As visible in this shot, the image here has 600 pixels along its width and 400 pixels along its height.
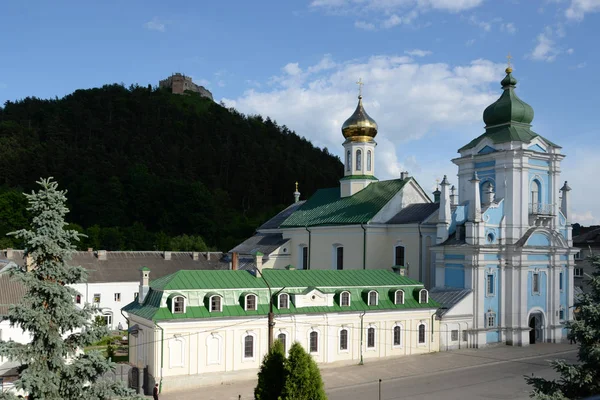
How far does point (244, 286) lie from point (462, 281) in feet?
43.1

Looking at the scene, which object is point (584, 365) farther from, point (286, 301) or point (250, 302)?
point (250, 302)

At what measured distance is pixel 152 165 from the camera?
9044 centimetres

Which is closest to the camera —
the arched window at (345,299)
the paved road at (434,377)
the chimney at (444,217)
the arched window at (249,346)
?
the paved road at (434,377)

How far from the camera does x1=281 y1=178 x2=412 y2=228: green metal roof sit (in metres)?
37.3

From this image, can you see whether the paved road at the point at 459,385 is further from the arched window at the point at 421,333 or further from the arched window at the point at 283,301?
the arched window at the point at 283,301

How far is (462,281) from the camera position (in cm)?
3209

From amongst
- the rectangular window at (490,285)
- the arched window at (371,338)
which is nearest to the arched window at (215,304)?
the arched window at (371,338)

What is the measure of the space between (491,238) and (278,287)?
13263mm

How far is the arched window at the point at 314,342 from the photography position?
2574 cm

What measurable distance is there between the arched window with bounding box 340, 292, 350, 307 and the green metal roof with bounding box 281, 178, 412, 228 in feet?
32.7

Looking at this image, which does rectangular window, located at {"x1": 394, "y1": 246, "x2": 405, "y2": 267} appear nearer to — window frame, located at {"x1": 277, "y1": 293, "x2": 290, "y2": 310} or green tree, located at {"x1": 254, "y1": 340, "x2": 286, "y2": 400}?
window frame, located at {"x1": 277, "y1": 293, "x2": 290, "y2": 310}

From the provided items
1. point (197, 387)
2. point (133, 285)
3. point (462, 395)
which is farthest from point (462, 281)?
point (133, 285)

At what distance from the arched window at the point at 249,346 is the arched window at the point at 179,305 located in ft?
9.79

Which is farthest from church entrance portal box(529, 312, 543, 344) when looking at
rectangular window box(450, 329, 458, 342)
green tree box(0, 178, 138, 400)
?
green tree box(0, 178, 138, 400)
